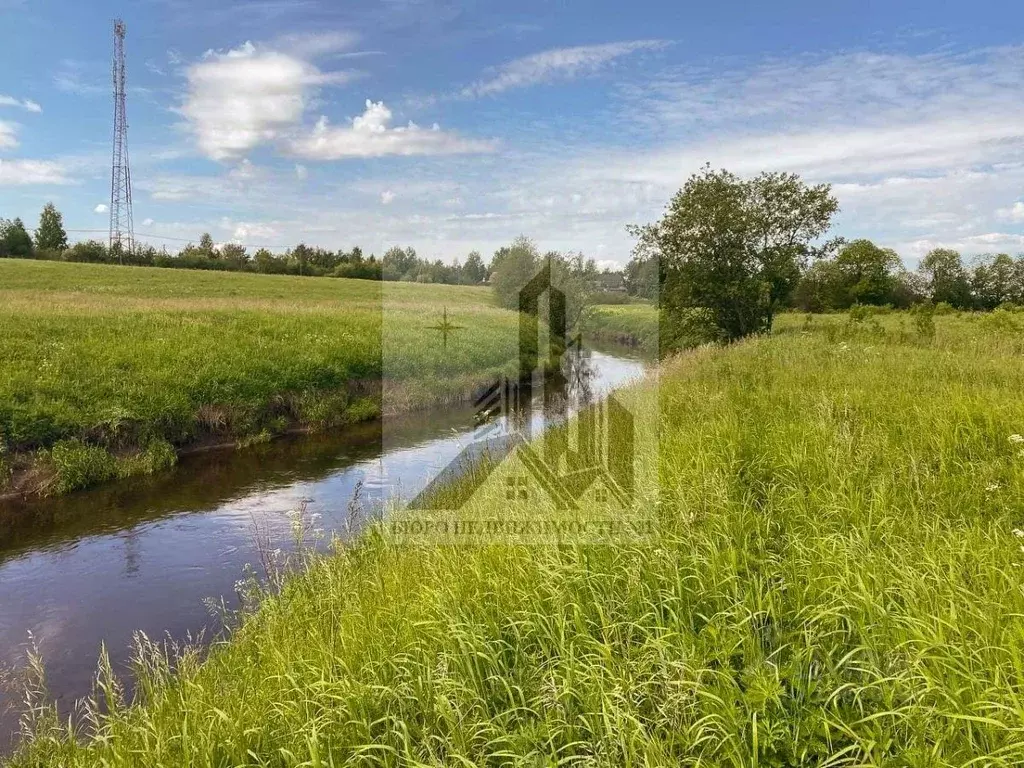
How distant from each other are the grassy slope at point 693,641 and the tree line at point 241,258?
55.3 m

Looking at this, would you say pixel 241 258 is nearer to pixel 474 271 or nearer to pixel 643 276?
pixel 474 271

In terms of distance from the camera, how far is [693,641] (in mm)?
3326

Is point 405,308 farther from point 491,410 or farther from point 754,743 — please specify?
point 754,743

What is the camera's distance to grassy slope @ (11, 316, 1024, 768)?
275 cm

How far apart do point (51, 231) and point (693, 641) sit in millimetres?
92032

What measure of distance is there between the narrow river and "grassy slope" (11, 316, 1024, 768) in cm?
194

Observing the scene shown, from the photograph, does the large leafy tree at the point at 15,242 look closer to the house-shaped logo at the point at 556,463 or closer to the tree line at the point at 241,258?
the tree line at the point at 241,258

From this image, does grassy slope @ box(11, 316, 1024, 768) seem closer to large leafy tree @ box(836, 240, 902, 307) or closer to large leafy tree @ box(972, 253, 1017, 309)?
large leafy tree @ box(836, 240, 902, 307)

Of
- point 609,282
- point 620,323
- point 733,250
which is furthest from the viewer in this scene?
point 620,323

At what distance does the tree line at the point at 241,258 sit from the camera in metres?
61.4

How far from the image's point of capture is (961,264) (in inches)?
2613

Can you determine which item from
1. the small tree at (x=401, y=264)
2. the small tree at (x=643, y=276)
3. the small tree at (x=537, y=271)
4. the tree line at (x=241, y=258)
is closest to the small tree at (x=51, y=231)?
the tree line at (x=241, y=258)
